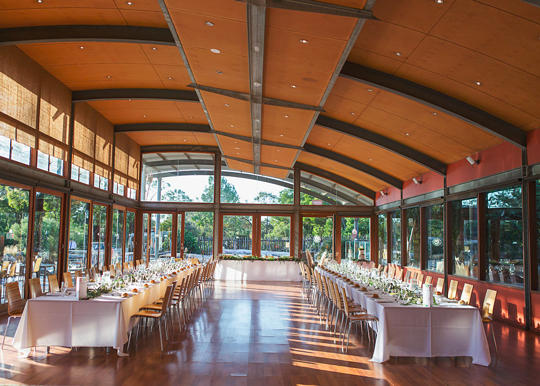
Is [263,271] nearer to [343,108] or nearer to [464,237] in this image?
[464,237]

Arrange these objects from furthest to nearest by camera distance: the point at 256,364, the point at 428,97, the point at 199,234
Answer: the point at 199,234 < the point at 428,97 < the point at 256,364

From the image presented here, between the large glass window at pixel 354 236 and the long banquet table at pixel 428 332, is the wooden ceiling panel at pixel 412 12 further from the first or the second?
the large glass window at pixel 354 236

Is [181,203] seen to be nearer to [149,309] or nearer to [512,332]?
[149,309]

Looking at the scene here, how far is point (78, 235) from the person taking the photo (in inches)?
511

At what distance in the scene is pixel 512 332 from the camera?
8500 millimetres

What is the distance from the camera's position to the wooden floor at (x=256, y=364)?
214 inches

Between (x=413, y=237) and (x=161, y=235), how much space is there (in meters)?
10.7

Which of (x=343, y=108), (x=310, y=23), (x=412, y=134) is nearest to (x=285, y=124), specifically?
(x=343, y=108)

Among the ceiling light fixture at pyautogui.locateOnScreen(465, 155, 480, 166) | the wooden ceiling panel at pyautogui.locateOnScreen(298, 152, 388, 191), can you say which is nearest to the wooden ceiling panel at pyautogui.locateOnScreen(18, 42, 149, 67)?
the ceiling light fixture at pyautogui.locateOnScreen(465, 155, 480, 166)

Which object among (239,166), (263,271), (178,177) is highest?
(239,166)

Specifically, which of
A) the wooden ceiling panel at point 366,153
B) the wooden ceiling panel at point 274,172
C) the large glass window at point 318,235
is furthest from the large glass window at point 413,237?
the wooden ceiling panel at point 274,172

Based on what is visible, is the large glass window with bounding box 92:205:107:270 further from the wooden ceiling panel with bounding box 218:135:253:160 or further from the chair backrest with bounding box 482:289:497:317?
the chair backrest with bounding box 482:289:497:317

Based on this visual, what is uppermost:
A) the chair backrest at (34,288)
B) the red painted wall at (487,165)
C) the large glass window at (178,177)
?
the large glass window at (178,177)

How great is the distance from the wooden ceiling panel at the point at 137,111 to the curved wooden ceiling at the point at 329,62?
0.37ft
